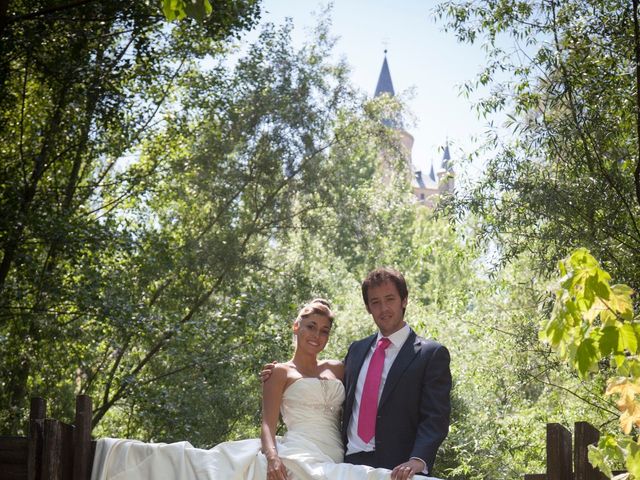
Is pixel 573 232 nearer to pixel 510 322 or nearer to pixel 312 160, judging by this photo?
pixel 510 322

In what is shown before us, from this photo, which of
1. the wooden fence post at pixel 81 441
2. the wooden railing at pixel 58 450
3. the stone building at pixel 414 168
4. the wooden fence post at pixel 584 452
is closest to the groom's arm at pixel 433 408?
the wooden railing at pixel 58 450

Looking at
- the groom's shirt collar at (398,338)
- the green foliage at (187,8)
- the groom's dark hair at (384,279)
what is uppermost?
the green foliage at (187,8)

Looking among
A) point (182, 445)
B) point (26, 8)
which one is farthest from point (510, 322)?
point (182, 445)

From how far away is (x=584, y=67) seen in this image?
25.2ft

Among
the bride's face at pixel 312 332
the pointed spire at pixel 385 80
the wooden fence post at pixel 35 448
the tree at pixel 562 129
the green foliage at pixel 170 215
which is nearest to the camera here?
the wooden fence post at pixel 35 448

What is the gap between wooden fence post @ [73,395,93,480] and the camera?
365 centimetres

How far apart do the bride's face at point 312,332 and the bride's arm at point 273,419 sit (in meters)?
0.17

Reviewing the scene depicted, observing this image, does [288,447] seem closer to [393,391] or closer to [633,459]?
[393,391]

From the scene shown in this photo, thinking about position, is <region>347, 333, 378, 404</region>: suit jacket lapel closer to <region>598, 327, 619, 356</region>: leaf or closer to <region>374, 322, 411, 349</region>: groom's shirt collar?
<region>374, 322, 411, 349</region>: groom's shirt collar

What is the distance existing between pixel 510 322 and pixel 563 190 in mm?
2779

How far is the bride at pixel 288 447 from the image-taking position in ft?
12.0

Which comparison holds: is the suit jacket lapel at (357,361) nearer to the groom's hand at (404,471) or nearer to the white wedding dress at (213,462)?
the white wedding dress at (213,462)

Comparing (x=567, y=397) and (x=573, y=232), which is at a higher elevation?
(x=573, y=232)

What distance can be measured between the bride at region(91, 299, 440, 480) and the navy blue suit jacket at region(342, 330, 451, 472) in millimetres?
247
